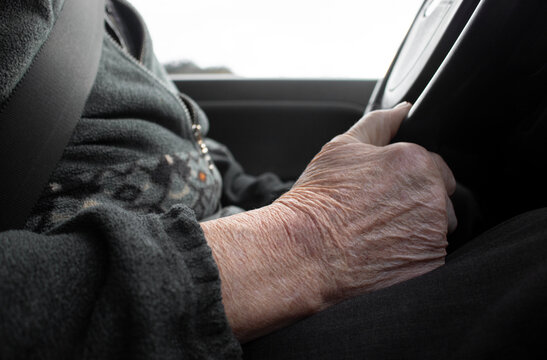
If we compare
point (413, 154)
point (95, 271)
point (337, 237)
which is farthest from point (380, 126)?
point (95, 271)

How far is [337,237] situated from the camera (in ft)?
1.58

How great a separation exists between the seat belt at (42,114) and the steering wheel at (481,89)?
1.68 feet

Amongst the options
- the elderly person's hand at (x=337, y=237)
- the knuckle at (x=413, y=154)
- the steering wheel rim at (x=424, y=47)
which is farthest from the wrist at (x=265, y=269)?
the steering wheel rim at (x=424, y=47)

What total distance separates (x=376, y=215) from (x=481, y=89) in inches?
8.4

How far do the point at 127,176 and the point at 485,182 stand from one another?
25.1 inches

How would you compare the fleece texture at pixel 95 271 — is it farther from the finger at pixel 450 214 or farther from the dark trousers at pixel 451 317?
the finger at pixel 450 214

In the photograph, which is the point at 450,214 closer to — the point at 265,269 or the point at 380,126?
the point at 380,126

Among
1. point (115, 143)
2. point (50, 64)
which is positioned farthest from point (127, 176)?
point (50, 64)

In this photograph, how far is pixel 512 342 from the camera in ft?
1.05

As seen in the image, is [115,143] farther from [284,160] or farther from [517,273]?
[284,160]

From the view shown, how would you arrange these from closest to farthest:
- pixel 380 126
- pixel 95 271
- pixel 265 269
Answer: pixel 95 271 → pixel 265 269 → pixel 380 126

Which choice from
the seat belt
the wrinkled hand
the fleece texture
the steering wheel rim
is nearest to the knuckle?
the wrinkled hand

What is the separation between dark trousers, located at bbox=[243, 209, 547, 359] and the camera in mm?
325

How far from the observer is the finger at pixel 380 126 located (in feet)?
1.87
